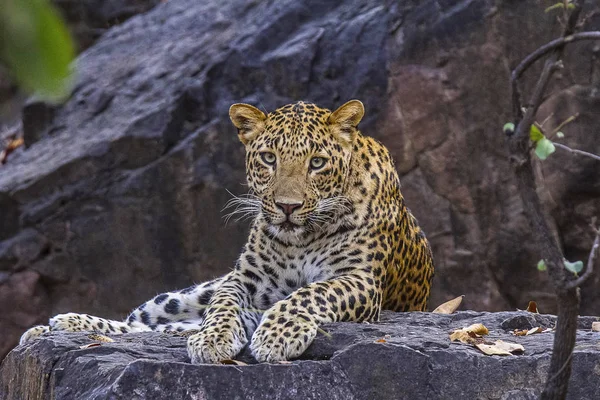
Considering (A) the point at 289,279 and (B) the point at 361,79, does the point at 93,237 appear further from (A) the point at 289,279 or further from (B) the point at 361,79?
(A) the point at 289,279

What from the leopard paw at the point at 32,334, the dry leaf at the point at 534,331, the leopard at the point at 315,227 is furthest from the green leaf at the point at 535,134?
the leopard paw at the point at 32,334

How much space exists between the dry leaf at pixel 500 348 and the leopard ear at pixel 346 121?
96.6 inches

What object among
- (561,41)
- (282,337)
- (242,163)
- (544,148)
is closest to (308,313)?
(282,337)

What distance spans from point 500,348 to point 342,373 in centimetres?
106

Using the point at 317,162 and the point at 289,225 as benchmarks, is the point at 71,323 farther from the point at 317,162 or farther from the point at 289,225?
the point at 317,162

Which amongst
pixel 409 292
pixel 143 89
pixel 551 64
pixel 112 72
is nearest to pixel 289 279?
pixel 409 292

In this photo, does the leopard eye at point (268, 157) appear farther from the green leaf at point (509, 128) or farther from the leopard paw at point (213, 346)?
the green leaf at point (509, 128)

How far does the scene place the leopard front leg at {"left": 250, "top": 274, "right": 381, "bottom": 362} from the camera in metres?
5.70

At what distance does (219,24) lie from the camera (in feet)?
48.9

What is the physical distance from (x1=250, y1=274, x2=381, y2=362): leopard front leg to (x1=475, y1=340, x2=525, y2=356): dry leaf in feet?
3.46

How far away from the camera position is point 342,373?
5328mm

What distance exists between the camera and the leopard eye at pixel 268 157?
745cm

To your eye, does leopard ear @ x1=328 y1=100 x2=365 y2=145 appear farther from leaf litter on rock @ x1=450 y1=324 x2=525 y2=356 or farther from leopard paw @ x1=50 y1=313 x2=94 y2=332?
leopard paw @ x1=50 y1=313 x2=94 y2=332

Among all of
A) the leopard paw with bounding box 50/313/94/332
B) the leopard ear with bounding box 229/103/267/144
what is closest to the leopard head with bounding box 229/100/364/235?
the leopard ear with bounding box 229/103/267/144
